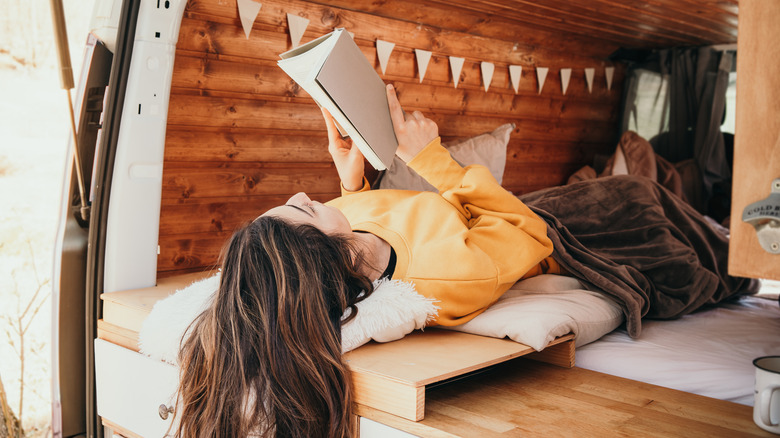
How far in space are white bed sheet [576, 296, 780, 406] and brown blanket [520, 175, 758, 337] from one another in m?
0.07

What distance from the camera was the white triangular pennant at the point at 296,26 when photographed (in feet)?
6.92

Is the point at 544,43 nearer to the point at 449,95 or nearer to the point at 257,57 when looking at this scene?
the point at 449,95

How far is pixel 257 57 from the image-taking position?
2086mm

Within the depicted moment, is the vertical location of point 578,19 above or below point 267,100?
above

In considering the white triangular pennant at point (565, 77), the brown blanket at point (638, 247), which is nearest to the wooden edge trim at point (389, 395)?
the brown blanket at point (638, 247)

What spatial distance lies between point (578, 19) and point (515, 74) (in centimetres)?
38

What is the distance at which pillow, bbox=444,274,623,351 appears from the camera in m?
1.34

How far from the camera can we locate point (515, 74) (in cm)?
305

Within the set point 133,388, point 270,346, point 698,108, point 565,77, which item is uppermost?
point 565,77

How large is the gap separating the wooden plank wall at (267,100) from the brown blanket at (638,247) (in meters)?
0.81

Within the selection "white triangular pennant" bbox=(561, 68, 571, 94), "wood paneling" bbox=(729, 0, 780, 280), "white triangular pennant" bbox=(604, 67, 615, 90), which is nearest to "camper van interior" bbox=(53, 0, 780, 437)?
"wood paneling" bbox=(729, 0, 780, 280)

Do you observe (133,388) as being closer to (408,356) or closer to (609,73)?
(408,356)

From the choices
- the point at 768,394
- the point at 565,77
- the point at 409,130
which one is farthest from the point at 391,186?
the point at 768,394

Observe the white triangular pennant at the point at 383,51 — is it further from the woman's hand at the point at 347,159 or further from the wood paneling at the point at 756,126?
the wood paneling at the point at 756,126
